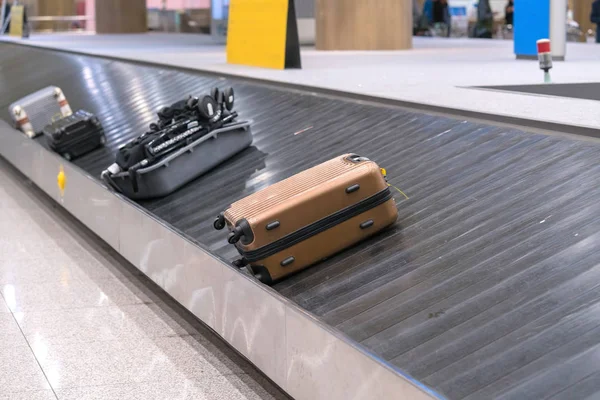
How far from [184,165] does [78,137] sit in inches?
92.7

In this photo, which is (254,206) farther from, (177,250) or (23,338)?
(23,338)

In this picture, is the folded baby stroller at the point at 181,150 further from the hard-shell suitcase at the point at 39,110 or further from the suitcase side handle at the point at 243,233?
the hard-shell suitcase at the point at 39,110

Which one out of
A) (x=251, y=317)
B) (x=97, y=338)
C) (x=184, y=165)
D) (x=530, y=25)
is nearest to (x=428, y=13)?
(x=530, y=25)

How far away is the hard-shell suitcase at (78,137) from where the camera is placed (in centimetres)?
752

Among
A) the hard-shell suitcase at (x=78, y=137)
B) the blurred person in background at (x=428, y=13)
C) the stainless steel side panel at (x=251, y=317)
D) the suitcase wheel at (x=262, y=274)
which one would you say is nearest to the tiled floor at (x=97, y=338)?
the stainless steel side panel at (x=251, y=317)

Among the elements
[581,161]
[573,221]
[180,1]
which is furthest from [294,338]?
[180,1]

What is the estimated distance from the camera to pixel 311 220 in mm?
3605

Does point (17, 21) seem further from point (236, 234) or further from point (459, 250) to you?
point (459, 250)

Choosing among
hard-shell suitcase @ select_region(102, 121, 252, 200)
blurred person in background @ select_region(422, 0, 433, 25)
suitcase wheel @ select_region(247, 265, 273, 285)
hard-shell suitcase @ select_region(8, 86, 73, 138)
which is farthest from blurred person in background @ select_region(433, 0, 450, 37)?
suitcase wheel @ select_region(247, 265, 273, 285)

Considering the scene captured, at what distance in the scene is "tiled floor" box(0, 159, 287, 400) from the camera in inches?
145

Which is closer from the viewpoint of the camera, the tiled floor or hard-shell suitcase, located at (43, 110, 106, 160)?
the tiled floor

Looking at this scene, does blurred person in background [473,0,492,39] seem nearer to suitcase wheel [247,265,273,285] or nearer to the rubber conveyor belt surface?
the rubber conveyor belt surface

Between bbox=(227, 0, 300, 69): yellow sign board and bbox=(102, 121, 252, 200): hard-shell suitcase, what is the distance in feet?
8.91

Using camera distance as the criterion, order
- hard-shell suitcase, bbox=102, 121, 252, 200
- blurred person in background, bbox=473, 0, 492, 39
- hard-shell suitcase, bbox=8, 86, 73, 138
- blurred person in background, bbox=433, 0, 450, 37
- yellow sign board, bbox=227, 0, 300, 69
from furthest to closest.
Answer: blurred person in background, bbox=433, 0, 450, 37 → blurred person in background, bbox=473, 0, 492, 39 → hard-shell suitcase, bbox=8, 86, 73, 138 → yellow sign board, bbox=227, 0, 300, 69 → hard-shell suitcase, bbox=102, 121, 252, 200
